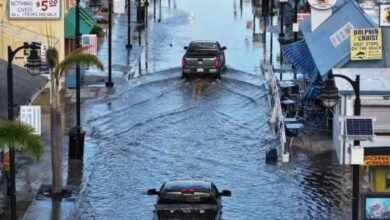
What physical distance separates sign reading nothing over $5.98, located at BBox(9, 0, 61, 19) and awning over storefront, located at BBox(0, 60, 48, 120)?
8025 mm

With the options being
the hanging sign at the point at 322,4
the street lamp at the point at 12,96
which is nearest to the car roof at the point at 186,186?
the street lamp at the point at 12,96

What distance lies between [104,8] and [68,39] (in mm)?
25958

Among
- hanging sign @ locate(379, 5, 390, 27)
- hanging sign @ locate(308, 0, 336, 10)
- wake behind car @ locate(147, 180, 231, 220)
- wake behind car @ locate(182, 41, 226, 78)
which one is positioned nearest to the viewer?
wake behind car @ locate(147, 180, 231, 220)

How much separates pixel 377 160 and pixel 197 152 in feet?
23.9

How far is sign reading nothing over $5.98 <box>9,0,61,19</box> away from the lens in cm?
4516

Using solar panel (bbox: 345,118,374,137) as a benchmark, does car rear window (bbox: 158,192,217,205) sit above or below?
below

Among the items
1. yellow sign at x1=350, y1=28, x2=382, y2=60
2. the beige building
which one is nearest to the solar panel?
yellow sign at x1=350, y1=28, x2=382, y2=60

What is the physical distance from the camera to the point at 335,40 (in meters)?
37.1

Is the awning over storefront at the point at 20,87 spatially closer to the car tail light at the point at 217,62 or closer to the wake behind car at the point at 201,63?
the wake behind car at the point at 201,63

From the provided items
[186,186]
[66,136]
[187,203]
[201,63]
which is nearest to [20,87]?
[66,136]

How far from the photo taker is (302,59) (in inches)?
1634

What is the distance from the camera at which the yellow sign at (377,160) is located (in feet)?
99.2

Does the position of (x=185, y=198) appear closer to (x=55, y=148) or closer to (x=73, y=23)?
(x=55, y=148)

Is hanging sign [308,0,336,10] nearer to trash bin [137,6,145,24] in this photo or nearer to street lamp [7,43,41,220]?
street lamp [7,43,41,220]
